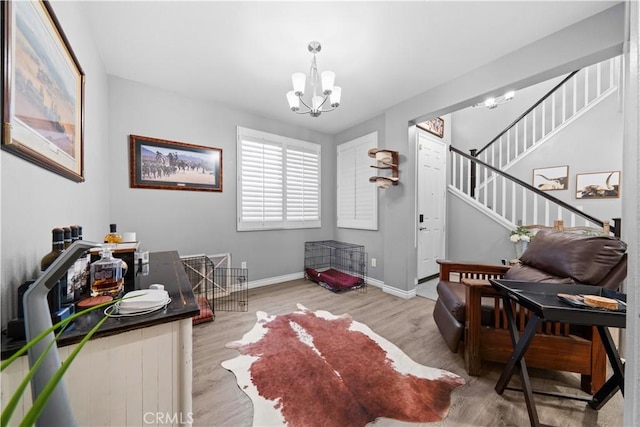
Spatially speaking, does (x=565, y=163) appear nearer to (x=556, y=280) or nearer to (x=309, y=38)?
(x=556, y=280)

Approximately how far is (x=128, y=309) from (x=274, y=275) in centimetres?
288

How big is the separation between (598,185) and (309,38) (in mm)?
4571

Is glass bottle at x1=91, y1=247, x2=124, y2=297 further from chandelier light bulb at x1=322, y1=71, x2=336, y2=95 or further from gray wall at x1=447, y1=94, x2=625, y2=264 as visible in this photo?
gray wall at x1=447, y1=94, x2=625, y2=264

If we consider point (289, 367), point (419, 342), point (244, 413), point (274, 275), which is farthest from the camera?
point (274, 275)

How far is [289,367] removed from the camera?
176cm

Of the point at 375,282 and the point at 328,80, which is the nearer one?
the point at 328,80

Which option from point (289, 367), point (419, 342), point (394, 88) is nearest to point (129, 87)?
point (394, 88)

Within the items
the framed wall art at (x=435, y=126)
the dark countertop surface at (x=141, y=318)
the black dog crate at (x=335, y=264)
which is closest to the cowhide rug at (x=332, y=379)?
the dark countertop surface at (x=141, y=318)

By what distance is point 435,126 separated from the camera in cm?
410

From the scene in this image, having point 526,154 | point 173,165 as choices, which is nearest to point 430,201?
point 526,154

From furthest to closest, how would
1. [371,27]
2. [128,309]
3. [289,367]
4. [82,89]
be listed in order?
[371,27] → [289,367] → [82,89] → [128,309]

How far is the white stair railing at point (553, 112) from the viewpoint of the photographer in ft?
11.8

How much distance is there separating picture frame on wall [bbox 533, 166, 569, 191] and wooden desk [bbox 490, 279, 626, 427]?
348cm

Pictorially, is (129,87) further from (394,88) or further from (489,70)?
(489,70)
